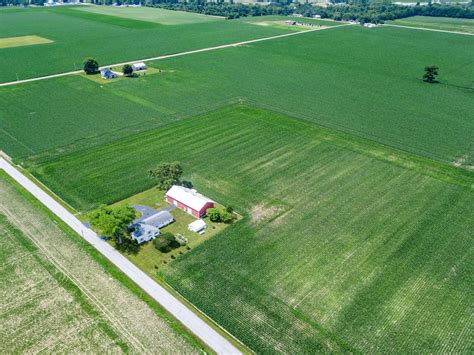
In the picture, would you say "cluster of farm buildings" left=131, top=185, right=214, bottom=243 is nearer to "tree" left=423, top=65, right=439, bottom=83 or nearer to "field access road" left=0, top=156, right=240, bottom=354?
"field access road" left=0, top=156, right=240, bottom=354

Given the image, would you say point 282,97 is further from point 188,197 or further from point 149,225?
point 149,225

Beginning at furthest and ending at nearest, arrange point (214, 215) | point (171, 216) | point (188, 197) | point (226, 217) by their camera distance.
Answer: point (188, 197) < point (171, 216) < point (226, 217) < point (214, 215)

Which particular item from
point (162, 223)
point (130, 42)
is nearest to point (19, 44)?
point (130, 42)

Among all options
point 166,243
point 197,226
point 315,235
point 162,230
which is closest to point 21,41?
point 162,230

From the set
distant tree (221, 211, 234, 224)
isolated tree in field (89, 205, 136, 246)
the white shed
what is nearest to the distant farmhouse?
isolated tree in field (89, 205, 136, 246)

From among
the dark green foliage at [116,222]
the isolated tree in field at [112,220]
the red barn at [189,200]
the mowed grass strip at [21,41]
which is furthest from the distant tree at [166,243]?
the mowed grass strip at [21,41]

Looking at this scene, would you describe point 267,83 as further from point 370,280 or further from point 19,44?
point 19,44
